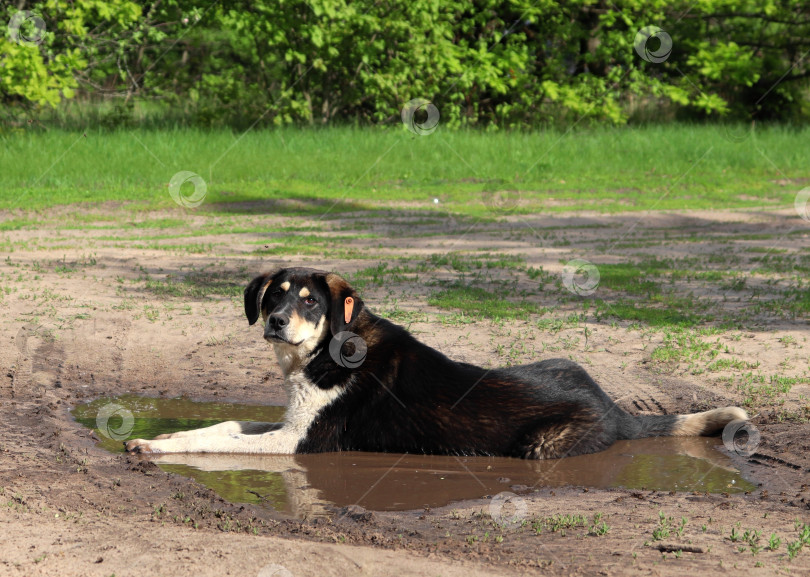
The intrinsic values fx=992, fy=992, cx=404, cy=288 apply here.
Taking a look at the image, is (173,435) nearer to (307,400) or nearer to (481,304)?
(307,400)

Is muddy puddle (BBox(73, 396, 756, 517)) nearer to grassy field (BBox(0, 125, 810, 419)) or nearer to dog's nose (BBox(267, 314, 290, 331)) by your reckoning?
dog's nose (BBox(267, 314, 290, 331))

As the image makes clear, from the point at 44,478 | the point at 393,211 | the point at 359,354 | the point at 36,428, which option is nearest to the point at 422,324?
the point at 359,354

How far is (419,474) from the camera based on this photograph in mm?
6145

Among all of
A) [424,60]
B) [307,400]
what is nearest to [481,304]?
[307,400]

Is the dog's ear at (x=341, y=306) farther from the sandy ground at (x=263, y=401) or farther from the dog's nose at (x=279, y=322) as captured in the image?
the sandy ground at (x=263, y=401)

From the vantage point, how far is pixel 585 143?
2547 centimetres

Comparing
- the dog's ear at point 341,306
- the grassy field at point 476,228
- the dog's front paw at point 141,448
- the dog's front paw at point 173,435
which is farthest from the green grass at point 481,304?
the dog's front paw at point 141,448

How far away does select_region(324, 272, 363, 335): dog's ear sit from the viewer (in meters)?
6.41

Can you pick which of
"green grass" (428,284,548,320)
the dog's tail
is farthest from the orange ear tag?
"green grass" (428,284,548,320)

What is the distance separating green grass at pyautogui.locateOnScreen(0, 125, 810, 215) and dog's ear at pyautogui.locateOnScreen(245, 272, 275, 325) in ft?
33.1

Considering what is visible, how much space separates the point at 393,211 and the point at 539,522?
537 inches

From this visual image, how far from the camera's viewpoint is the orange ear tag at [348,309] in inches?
252

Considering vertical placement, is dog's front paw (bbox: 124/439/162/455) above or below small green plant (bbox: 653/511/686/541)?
Answer: below

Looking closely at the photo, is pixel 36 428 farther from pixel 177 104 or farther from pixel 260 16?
pixel 177 104
